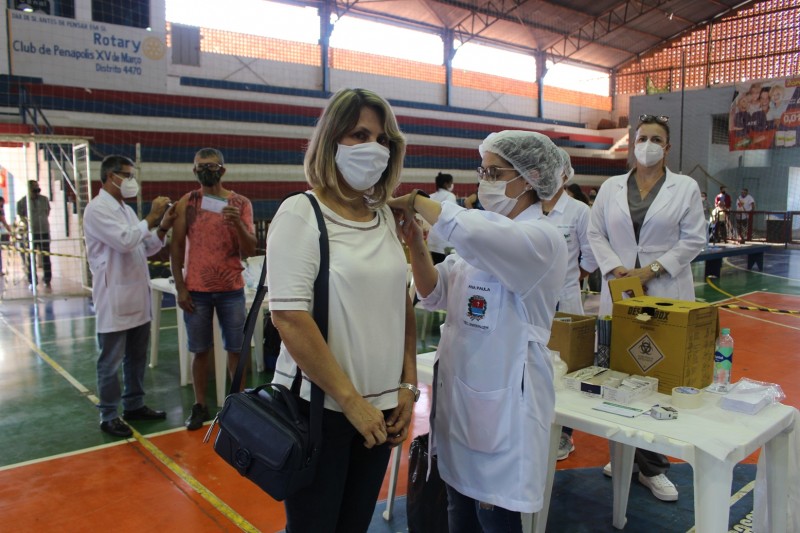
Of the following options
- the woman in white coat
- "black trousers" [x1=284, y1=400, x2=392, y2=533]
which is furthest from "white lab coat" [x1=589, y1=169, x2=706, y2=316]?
"black trousers" [x1=284, y1=400, x2=392, y2=533]

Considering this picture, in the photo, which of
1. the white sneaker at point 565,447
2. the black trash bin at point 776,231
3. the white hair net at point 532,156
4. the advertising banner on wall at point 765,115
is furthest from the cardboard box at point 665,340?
the advertising banner on wall at point 765,115

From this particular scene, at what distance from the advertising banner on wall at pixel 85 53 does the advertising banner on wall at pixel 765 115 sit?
49.6 ft

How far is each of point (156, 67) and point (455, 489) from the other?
8.91 meters

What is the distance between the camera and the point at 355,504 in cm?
150

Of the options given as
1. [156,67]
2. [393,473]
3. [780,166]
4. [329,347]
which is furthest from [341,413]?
[780,166]

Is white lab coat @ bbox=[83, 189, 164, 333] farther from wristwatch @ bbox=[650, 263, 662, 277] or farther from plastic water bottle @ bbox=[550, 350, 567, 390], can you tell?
wristwatch @ bbox=[650, 263, 662, 277]

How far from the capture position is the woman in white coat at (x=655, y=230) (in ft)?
9.31

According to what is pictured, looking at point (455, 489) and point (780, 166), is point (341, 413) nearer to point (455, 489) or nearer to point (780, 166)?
point (455, 489)

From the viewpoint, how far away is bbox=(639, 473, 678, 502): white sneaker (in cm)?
273

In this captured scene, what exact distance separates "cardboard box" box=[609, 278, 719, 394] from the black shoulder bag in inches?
48.2

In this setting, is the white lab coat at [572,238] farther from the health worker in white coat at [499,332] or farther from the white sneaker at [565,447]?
the health worker in white coat at [499,332]

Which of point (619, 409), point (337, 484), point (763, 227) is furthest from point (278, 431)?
point (763, 227)

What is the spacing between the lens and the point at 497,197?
67.1 inches

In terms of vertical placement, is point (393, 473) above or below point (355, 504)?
below
